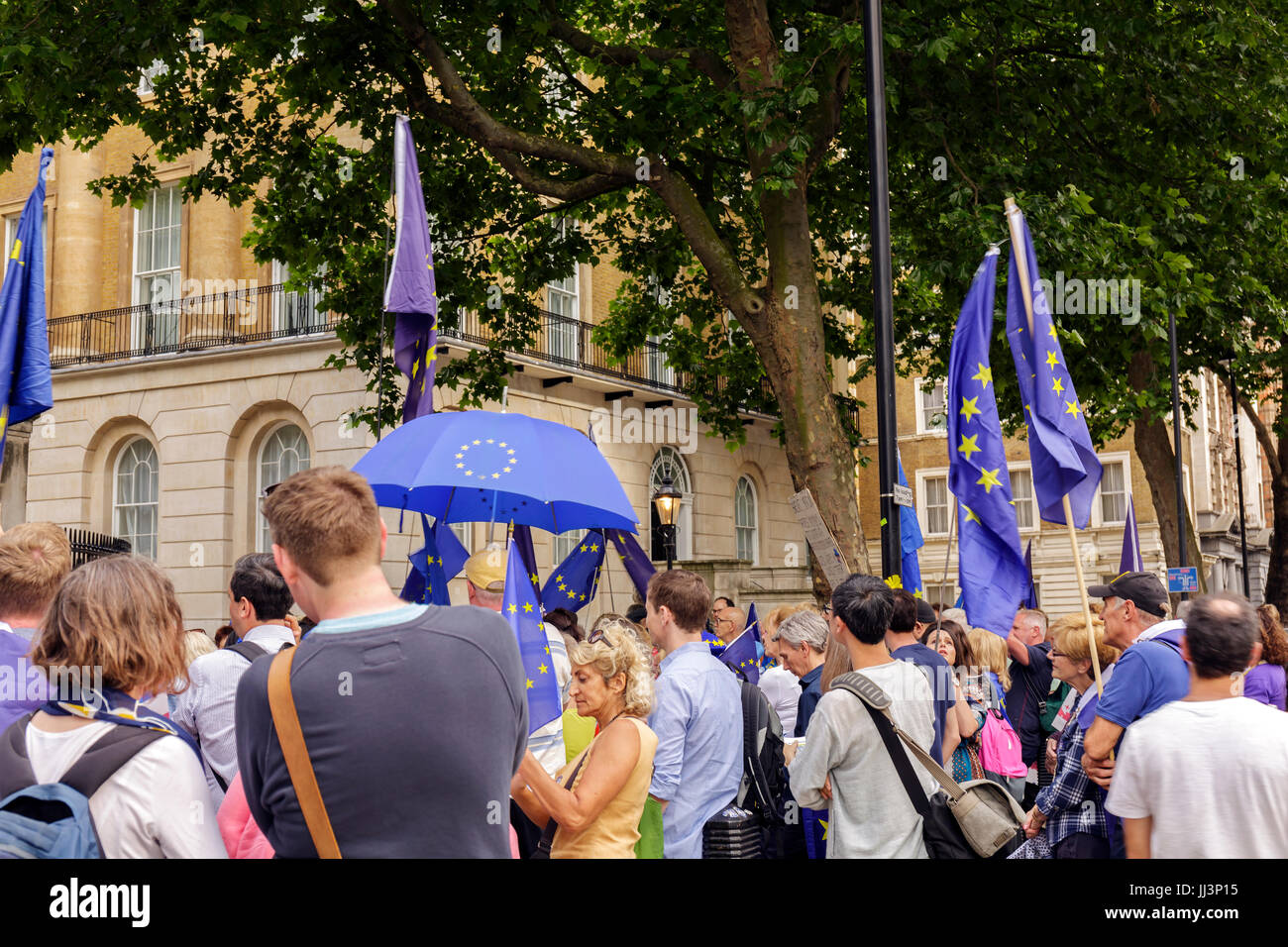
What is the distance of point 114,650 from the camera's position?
2.93 m

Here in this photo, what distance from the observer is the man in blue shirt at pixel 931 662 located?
18.1ft

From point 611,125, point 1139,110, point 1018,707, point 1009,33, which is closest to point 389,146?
point 611,125

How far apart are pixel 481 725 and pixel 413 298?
177 inches

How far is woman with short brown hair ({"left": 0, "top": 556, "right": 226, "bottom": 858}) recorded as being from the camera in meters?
2.76

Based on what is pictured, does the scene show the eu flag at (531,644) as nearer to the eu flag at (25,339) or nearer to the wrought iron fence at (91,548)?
the eu flag at (25,339)

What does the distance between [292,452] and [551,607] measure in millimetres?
17301

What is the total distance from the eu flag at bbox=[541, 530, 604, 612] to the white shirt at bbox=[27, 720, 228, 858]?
6.32 meters

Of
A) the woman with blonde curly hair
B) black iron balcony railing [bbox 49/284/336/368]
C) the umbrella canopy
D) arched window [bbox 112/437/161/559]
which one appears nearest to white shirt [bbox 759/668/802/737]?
the umbrella canopy

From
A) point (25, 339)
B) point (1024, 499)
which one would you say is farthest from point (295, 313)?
point (1024, 499)

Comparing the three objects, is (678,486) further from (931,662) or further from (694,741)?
(694,741)

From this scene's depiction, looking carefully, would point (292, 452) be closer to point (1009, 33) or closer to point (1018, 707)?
point (1009, 33)

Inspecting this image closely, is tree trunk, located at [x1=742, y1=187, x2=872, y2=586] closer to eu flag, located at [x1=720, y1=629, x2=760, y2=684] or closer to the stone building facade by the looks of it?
eu flag, located at [x1=720, y1=629, x2=760, y2=684]
